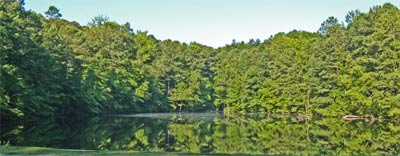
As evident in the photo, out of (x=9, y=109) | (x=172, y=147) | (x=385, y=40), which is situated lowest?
(x=172, y=147)

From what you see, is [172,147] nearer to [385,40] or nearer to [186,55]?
[385,40]

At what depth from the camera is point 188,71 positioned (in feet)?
241

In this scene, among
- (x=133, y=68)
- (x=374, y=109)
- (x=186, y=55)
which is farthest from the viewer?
(x=186, y=55)

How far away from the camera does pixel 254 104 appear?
203ft

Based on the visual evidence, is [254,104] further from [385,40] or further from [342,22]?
[385,40]

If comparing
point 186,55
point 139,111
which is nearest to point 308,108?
point 139,111

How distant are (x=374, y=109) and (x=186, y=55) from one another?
123 feet

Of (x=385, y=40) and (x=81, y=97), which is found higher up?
(x=385, y=40)

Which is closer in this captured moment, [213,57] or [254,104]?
[254,104]

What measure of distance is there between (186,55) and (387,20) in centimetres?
3695

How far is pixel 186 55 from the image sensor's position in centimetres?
7438

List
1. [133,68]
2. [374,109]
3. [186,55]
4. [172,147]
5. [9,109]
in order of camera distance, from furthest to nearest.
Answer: [186,55], [133,68], [374,109], [9,109], [172,147]

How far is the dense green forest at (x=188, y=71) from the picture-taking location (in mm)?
33188

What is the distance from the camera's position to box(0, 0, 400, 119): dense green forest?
3319cm
